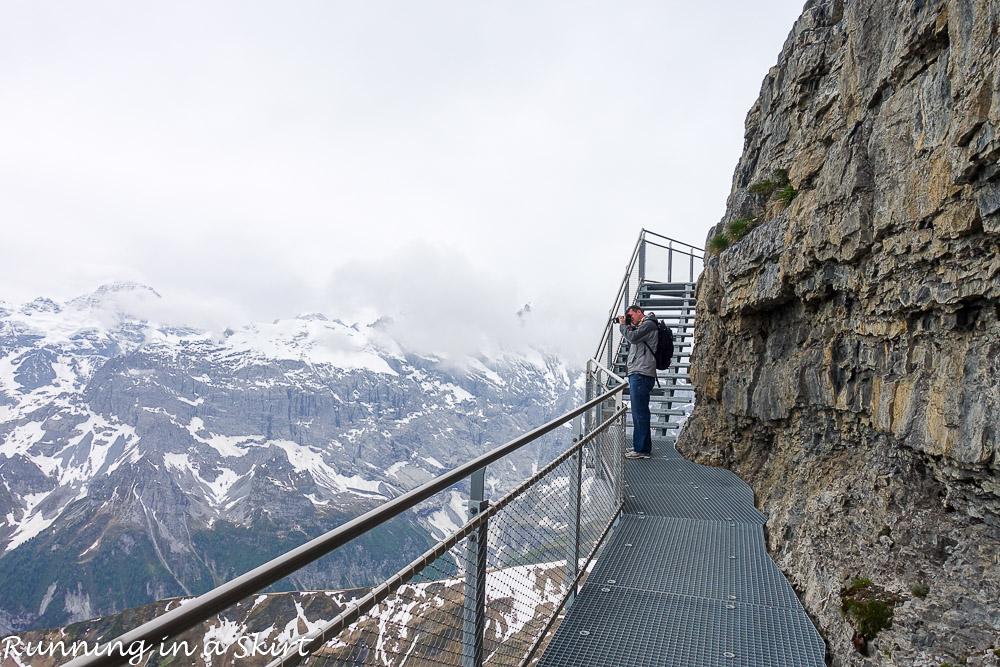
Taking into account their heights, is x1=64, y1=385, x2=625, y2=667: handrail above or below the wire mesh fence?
above

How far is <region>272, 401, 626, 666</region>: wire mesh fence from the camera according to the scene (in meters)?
1.76

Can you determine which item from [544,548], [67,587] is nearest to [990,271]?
[544,548]

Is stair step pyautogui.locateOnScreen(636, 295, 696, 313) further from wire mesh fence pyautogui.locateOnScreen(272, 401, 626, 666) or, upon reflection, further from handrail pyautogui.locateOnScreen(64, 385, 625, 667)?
handrail pyautogui.locateOnScreen(64, 385, 625, 667)

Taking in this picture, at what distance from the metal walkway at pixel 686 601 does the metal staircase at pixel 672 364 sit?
409 centimetres

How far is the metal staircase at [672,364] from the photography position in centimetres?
1075

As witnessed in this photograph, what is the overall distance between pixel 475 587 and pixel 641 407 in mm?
5896

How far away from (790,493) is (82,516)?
749 feet

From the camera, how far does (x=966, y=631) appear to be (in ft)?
9.46

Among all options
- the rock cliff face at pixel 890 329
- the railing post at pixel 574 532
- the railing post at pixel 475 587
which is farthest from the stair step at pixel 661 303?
the railing post at pixel 475 587

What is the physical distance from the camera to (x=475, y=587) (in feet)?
7.91

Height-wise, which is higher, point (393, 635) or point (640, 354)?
point (640, 354)

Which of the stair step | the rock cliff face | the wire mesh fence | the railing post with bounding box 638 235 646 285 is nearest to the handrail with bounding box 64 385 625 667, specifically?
the wire mesh fence

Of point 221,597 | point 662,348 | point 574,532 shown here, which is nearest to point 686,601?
point 574,532

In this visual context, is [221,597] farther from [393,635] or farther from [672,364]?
[672,364]
